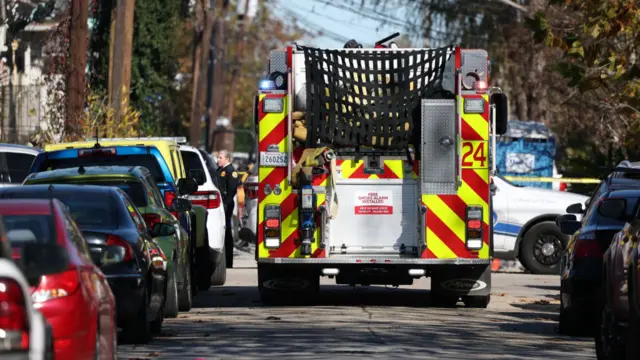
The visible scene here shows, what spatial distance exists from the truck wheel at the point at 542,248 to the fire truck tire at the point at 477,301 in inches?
292

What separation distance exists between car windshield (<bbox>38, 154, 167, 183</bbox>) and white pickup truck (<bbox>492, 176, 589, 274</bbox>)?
8.77m

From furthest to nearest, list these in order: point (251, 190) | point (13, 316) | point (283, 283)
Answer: point (251, 190) < point (283, 283) < point (13, 316)

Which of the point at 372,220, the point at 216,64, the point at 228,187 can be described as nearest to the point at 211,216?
the point at 372,220

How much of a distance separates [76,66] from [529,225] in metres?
8.51

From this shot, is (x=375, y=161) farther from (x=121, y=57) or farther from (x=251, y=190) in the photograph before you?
(x=121, y=57)

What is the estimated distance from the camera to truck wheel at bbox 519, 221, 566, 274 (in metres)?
26.0

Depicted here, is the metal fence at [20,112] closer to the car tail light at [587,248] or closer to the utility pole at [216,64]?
the utility pole at [216,64]

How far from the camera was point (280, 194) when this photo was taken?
17.7m

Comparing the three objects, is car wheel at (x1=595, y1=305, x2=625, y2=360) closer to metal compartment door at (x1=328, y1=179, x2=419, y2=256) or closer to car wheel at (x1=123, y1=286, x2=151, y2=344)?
car wheel at (x1=123, y1=286, x2=151, y2=344)

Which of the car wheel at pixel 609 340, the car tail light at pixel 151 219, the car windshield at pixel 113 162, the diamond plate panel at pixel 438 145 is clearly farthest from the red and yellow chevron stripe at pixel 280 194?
the car wheel at pixel 609 340

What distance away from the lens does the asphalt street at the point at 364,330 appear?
1304 centimetres

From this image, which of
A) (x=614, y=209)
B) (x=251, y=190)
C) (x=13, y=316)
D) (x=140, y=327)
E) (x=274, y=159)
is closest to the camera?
(x=13, y=316)

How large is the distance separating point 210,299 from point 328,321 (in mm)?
3827

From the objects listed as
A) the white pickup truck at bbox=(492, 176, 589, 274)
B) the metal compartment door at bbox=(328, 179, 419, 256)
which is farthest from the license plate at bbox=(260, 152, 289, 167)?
the white pickup truck at bbox=(492, 176, 589, 274)
